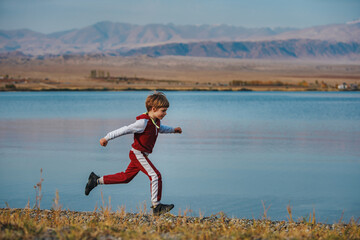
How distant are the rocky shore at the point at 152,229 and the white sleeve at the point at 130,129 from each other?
75cm

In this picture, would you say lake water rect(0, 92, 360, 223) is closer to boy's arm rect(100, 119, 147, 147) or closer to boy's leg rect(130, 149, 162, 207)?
boy's leg rect(130, 149, 162, 207)

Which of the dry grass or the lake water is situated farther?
the lake water

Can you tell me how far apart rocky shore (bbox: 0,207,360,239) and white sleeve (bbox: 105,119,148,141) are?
2.46 feet

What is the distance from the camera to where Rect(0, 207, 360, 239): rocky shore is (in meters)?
4.00

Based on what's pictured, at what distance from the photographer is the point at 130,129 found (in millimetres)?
5000

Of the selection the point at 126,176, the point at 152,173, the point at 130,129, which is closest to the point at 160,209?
the point at 152,173

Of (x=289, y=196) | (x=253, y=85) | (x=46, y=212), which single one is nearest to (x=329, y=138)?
(x=289, y=196)

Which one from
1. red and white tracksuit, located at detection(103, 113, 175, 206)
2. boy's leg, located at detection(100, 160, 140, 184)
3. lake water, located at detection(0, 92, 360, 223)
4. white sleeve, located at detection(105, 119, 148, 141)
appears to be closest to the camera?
white sleeve, located at detection(105, 119, 148, 141)

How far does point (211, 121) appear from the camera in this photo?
18.4 meters

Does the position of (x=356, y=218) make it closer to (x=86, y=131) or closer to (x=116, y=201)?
(x=116, y=201)

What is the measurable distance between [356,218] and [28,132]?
1066 cm

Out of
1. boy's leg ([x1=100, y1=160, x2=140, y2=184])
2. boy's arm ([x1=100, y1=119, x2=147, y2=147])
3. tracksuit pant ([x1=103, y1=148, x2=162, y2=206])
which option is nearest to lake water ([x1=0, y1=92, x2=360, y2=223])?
boy's leg ([x1=100, y1=160, x2=140, y2=184])

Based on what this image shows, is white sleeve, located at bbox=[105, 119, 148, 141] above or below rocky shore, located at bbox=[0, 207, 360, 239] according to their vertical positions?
A: above

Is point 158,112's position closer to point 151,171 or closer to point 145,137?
point 145,137
